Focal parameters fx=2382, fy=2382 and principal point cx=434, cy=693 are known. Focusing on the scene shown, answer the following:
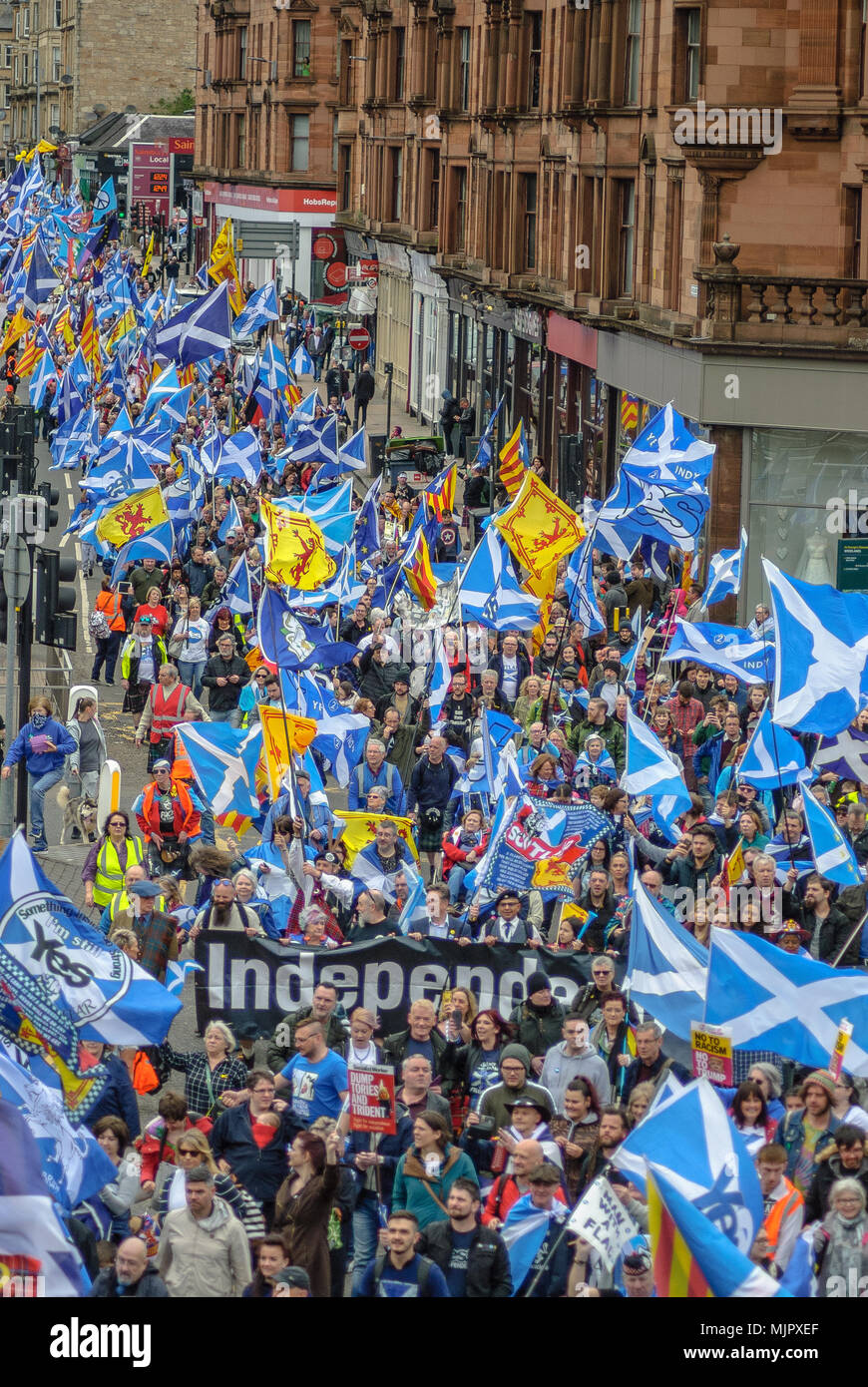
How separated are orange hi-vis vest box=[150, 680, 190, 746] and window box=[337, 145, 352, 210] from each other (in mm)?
48238

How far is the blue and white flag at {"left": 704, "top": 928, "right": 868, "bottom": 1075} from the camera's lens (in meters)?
11.1

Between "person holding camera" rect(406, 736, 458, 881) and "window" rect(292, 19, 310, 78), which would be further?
"window" rect(292, 19, 310, 78)

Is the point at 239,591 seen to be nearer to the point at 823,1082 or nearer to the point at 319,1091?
the point at 319,1091

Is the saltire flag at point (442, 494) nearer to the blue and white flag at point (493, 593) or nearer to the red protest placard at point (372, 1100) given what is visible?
the blue and white flag at point (493, 593)

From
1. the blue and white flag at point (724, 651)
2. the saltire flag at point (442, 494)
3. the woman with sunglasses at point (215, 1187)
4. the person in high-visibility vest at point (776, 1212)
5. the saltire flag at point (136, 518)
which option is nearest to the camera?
the person in high-visibility vest at point (776, 1212)

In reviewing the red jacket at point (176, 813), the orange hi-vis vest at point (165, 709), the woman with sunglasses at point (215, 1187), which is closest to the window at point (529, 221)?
the orange hi-vis vest at point (165, 709)

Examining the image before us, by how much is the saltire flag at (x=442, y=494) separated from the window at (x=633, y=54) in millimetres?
8801

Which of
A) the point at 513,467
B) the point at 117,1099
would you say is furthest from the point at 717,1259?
the point at 513,467

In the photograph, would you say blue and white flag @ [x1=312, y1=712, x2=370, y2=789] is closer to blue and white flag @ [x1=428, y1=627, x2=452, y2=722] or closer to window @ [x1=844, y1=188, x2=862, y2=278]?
blue and white flag @ [x1=428, y1=627, x2=452, y2=722]

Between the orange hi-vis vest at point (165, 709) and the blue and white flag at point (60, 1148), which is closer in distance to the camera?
the blue and white flag at point (60, 1148)

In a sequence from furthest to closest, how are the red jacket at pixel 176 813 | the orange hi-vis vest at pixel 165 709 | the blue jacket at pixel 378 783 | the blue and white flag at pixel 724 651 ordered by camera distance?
the orange hi-vis vest at pixel 165 709
the blue and white flag at pixel 724 651
the blue jacket at pixel 378 783
the red jacket at pixel 176 813

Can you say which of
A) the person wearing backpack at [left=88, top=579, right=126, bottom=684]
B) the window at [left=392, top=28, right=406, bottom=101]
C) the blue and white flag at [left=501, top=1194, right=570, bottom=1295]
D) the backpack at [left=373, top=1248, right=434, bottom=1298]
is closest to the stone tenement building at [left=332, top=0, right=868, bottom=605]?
the window at [left=392, top=28, right=406, bottom=101]

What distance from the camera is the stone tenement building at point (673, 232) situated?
2964cm

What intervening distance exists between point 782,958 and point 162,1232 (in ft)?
10.5
